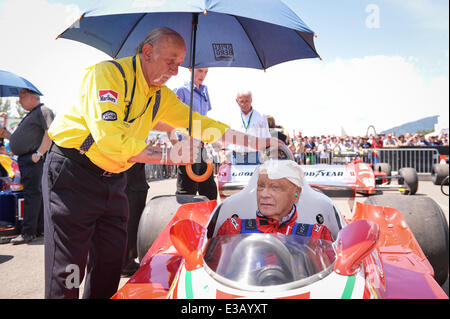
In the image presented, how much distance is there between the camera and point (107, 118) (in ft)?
5.71

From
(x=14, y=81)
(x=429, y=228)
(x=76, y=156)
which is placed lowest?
(x=429, y=228)

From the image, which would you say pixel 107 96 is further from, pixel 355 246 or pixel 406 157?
pixel 406 157

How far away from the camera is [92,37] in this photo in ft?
9.25

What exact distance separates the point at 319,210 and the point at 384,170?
8.39m

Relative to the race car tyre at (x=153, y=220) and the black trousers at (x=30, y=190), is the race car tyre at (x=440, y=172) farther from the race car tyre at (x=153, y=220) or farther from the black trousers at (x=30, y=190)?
the black trousers at (x=30, y=190)

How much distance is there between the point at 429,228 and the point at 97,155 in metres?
2.59

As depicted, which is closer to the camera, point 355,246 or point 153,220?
point 355,246

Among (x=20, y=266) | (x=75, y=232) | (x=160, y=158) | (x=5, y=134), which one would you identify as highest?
(x=5, y=134)

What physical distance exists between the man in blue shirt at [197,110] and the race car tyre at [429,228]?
1.82 metres

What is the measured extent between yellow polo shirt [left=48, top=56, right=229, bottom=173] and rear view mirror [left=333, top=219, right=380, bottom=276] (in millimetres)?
1029

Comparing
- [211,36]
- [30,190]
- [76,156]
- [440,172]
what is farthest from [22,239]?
[440,172]
